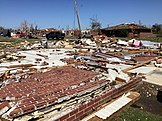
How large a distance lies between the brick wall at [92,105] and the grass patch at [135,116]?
0.48m

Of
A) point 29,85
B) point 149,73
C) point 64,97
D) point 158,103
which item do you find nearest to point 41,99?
point 64,97

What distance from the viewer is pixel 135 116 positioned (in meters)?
4.12

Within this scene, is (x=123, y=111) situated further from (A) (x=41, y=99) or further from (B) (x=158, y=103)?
(A) (x=41, y=99)

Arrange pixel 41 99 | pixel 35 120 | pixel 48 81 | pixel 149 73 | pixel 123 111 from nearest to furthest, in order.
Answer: pixel 35 120, pixel 41 99, pixel 123 111, pixel 48 81, pixel 149 73

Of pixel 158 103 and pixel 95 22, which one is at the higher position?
pixel 95 22

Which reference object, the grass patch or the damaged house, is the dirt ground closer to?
the grass patch

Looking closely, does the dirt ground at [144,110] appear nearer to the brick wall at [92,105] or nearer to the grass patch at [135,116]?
the grass patch at [135,116]

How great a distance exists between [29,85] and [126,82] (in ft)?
8.85

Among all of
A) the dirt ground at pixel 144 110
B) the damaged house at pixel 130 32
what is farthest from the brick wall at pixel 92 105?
the damaged house at pixel 130 32

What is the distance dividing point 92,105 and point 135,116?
97 centimetres

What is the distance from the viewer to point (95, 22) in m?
67.9

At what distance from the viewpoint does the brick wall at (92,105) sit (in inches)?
140

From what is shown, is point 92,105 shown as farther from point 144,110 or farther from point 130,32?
point 130,32

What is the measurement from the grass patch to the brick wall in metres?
0.48
